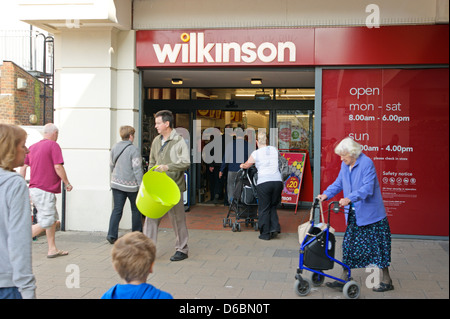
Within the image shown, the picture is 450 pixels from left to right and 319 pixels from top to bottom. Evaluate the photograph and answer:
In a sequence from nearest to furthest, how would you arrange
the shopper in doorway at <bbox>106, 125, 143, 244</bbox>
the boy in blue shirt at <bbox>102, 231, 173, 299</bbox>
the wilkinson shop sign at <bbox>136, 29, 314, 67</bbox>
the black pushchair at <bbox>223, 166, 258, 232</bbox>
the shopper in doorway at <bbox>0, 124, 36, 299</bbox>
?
1. the boy in blue shirt at <bbox>102, 231, 173, 299</bbox>
2. the shopper in doorway at <bbox>0, 124, 36, 299</bbox>
3. the shopper in doorway at <bbox>106, 125, 143, 244</bbox>
4. the wilkinson shop sign at <bbox>136, 29, 314, 67</bbox>
5. the black pushchair at <bbox>223, 166, 258, 232</bbox>

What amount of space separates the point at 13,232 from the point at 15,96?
14951mm

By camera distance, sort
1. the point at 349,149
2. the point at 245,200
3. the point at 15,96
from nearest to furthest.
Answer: the point at 349,149 → the point at 245,200 → the point at 15,96

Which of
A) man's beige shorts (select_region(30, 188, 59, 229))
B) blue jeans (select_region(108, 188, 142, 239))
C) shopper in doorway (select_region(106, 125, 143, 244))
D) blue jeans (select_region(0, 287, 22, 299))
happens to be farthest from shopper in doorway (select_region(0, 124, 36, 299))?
blue jeans (select_region(108, 188, 142, 239))

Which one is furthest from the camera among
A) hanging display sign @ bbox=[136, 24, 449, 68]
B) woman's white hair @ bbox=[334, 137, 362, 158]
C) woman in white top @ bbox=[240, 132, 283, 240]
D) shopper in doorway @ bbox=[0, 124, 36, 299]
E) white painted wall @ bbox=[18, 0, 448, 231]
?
white painted wall @ bbox=[18, 0, 448, 231]

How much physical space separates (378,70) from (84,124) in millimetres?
5075

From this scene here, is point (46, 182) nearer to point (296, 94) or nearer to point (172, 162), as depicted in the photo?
point (172, 162)

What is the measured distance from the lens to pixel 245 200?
356 inches

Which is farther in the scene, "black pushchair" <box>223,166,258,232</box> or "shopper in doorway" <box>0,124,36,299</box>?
"black pushchair" <box>223,166,258,232</box>

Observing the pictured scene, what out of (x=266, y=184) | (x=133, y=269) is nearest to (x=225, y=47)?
(x=266, y=184)

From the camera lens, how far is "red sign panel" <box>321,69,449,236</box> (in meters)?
8.14

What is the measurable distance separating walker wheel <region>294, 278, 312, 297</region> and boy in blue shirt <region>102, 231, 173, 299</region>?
2856mm

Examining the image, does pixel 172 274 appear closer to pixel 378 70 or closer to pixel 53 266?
pixel 53 266

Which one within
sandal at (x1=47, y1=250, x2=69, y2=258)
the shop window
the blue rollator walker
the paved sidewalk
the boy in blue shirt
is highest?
the shop window

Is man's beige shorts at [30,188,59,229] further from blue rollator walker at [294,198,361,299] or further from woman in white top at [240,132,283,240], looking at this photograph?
blue rollator walker at [294,198,361,299]
